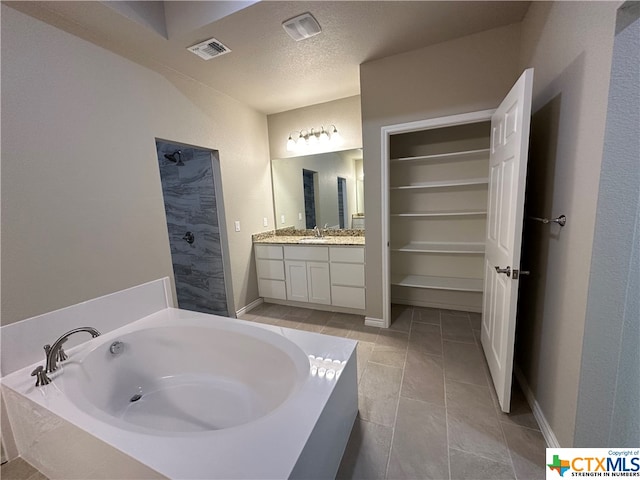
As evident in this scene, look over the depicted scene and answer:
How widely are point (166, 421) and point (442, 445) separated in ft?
5.07

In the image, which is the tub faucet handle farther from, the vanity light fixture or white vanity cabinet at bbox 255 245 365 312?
the vanity light fixture

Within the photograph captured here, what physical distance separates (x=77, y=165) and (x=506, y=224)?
2616mm

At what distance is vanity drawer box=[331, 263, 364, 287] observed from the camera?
2.71m

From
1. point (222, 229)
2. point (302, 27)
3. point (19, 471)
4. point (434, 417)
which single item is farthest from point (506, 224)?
point (19, 471)

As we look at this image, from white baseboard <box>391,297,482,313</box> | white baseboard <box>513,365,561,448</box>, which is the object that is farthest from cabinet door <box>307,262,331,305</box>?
white baseboard <box>513,365,561,448</box>

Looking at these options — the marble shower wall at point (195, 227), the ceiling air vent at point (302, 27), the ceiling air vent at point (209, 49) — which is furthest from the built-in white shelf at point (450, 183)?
the marble shower wall at point (195, 227)

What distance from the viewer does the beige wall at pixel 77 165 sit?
132 centimetres

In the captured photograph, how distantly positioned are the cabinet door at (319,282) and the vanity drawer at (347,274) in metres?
0.08

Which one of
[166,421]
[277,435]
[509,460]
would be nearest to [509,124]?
[509,460]

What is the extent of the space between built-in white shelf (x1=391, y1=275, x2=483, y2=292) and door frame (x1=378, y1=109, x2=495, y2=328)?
16.9 inches

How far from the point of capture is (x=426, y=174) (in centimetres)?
277

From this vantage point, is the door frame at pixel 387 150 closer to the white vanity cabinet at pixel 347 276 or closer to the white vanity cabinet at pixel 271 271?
the white vanity cabinet at pixel 347 276

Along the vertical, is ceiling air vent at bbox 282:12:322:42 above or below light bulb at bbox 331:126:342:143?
above

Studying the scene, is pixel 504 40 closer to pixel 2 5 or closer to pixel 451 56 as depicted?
pixel 451 56
